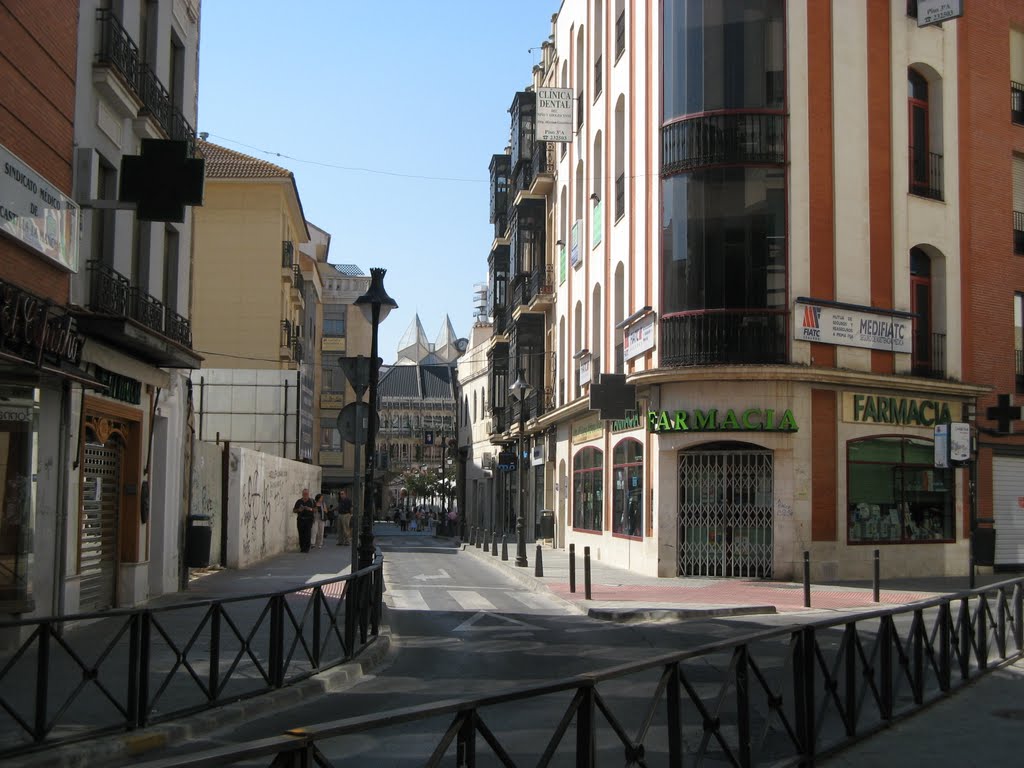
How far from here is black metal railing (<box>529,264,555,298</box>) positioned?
37406mm

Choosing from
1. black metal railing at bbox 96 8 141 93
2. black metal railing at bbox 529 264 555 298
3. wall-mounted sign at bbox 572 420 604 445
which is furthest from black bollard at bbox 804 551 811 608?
black metal railing at bbox 529 264 555 298

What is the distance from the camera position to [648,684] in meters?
5.31

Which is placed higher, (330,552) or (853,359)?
(853,359)

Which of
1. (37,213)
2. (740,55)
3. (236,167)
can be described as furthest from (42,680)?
(236,167)

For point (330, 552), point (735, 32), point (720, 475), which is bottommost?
point (330, 552)

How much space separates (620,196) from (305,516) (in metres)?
11.9

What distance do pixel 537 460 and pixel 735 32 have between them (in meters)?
18.6

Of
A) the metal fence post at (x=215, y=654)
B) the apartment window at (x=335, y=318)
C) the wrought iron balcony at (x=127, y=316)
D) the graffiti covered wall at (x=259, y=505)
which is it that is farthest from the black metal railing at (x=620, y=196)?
the apartment window at (x=335, y=318)

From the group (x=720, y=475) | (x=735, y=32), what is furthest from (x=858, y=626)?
(x=735, y=32)

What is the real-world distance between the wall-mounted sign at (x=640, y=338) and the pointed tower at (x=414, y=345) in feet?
385

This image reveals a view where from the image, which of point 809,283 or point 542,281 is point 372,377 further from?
point 542,281

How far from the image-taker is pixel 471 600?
18.6 metres

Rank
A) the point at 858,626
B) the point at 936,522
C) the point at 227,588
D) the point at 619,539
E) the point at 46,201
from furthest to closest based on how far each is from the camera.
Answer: the point at 619,539 < the point at 936,522 < the point at 227,588 < the point at 46,201 < the point at 858,626

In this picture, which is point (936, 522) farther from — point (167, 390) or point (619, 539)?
point (167, 390)
